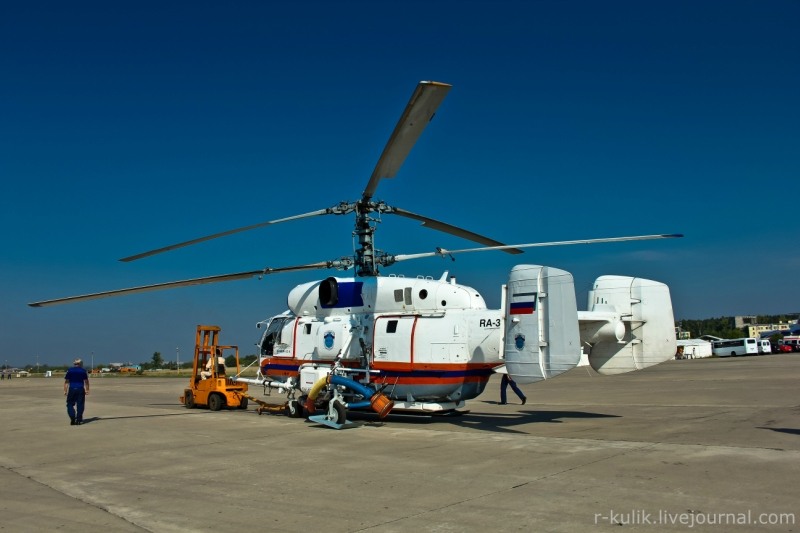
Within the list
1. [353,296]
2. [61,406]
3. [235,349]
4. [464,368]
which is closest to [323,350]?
[353,296]

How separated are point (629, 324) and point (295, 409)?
883 centimetres

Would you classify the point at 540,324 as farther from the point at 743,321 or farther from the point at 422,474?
the point at 743,321

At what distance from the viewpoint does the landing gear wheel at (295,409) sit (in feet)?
54.3

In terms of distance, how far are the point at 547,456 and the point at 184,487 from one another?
5206mm

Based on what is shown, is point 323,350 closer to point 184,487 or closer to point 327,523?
point 184,487

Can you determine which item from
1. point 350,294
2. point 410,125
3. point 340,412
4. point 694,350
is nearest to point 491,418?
point 340,412

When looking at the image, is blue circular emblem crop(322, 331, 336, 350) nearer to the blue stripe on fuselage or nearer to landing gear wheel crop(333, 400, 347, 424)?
the blue stripe on fuselage

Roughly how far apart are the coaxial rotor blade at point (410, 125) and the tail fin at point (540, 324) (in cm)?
352

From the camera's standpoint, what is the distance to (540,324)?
39.2 ft

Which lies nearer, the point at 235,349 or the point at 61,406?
the point at 235,349

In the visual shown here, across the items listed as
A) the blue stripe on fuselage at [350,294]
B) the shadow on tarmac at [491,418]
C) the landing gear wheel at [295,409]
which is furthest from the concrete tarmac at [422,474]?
the blue stripe on fuselage at [350,294]

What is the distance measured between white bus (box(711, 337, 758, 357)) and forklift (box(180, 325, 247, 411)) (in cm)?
5703

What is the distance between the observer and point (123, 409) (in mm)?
20469

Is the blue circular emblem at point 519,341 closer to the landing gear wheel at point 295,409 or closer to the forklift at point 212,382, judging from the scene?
the landing gear wheel at point 295,409
